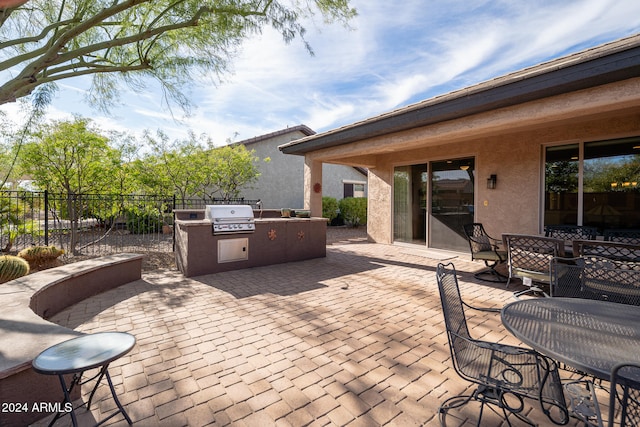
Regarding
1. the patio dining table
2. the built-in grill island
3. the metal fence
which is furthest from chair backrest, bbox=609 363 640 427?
the metal fence

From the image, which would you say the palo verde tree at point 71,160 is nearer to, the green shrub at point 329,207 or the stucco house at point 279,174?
the stucco house at point 279,174

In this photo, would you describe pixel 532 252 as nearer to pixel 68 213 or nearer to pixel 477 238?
pixel 477 238

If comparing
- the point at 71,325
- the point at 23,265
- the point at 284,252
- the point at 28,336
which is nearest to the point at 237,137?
the point at 284,252

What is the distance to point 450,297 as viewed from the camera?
2215 mm

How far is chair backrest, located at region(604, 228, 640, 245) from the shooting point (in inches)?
197

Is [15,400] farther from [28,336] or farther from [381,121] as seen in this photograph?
[381,121]

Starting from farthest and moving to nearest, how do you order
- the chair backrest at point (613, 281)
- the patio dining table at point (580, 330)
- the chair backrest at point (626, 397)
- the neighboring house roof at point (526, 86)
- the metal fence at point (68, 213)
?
1. the metal fence at point (68, 213)
2. the neighboring house roof at point (526, 86)
3. the chair backrest at point (613, 281)
4. the patio dining table at point (580, 330)
5. the chair backrest at point (626, 397)

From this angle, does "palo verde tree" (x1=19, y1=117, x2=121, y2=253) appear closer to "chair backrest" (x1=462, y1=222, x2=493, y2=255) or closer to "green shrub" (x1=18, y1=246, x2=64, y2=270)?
"green shrub" (x1=18, y1=246, x2=64, y2=270)

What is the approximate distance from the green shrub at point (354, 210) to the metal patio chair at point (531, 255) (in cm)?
1135

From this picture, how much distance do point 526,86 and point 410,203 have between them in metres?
5.15

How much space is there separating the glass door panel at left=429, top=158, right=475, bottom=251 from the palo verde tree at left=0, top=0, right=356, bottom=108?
461 centimetres

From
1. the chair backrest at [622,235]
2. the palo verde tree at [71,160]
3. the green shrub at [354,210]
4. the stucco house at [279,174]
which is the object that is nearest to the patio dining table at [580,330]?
the chair backrest at [622,235]

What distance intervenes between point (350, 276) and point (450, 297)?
3.80m

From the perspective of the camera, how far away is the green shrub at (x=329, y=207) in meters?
15.8
